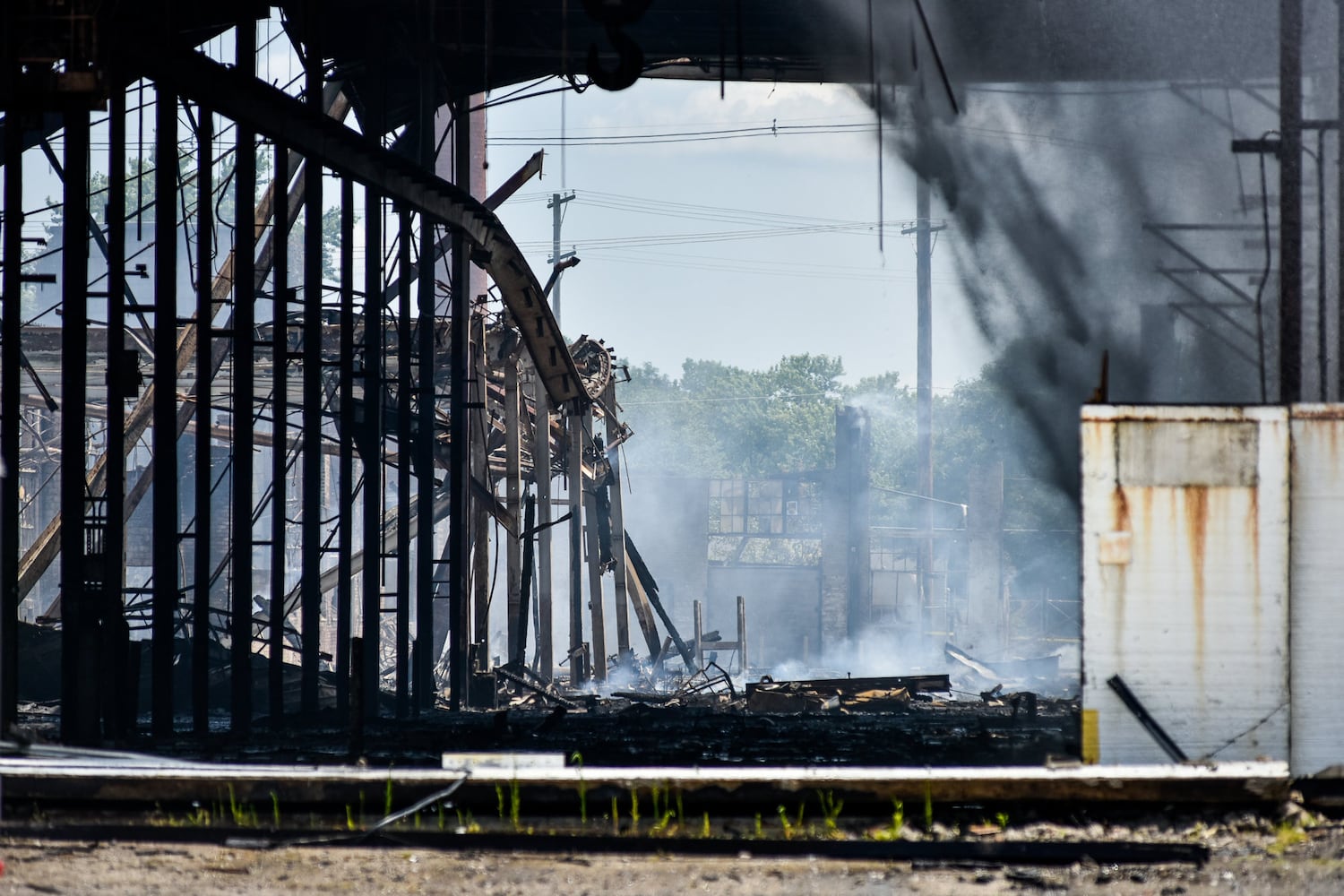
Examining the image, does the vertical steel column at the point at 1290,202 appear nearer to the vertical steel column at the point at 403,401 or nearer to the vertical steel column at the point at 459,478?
the vertical steel column at the point at 403,401

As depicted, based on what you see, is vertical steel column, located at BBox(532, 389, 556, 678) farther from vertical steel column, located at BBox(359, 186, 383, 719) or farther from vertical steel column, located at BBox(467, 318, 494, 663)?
vertical steel column, located at BBox(359, 186, 383, 719)

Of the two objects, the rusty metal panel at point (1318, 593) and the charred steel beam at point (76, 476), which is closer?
the rusty metal panel at point (1318, 593)

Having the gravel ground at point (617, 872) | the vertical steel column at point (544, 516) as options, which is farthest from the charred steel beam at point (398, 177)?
the gravel ground at point (617, 872)

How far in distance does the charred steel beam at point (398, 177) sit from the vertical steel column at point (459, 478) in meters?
0.55

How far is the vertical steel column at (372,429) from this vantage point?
16.0m

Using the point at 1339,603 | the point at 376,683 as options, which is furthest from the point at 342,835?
the point at 376,683

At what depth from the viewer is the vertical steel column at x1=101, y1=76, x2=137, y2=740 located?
38.1 feet

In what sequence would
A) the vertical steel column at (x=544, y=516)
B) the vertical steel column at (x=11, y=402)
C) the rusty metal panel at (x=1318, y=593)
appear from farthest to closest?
the vertical steel column at (x=544, y=516) → the vertical steel column at (x=11, y=402) → the rusty metal panel at (x=1318, y=593)

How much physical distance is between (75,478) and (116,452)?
0.73 m

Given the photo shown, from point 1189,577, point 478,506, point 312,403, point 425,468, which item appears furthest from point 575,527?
point 1189,577

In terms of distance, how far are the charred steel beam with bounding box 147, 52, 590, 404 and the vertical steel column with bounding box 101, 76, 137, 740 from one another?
2.74 ft

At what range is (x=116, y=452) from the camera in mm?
11992

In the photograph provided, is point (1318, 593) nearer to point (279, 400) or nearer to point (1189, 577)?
point (1189, 577)

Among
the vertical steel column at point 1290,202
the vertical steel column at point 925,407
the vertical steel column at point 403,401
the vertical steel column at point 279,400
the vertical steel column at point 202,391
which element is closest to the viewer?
the vertical steel column at point 1290,202
